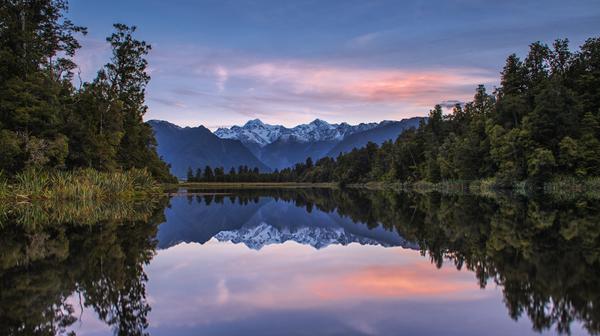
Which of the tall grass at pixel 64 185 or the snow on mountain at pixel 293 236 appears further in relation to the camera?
the tall grass at pixel 64 185

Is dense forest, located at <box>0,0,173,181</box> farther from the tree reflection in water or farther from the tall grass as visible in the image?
the tree reflection in water

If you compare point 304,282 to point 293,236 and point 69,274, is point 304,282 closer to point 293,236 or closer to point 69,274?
point 69,274

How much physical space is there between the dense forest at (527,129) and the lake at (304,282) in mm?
41599

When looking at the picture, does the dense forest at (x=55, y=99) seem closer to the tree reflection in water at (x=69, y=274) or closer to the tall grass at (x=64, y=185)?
the tall grass at (x=64, y=185)

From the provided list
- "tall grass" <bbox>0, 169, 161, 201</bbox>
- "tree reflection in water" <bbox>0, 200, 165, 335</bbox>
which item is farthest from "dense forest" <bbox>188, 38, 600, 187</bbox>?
"tree reflection in water" <bbox>0, 200, 165, 335</bbox>

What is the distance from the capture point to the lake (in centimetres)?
701

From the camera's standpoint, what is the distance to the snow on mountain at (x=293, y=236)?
18281mm

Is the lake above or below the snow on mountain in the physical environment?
above

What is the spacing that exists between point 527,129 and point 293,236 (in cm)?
4880

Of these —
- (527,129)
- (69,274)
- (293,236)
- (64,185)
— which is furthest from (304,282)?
(527,129)

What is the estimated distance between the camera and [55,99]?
34.6 metres

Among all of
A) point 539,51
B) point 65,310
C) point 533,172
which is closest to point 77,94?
point 65,310

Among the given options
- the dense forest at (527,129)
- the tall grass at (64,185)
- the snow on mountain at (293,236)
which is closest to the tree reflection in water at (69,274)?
the snow on mountain at (293,236)

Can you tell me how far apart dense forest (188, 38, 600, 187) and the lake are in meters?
41.6
